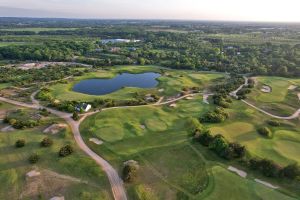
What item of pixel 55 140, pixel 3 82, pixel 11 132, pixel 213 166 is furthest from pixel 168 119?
pixel 3 82

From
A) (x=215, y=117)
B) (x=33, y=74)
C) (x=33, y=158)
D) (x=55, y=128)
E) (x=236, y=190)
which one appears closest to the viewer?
(x=236, y=190)

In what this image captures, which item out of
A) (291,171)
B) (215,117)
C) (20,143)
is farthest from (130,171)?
(215,117)

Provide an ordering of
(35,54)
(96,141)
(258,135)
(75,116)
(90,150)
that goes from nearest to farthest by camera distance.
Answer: (90,150) → (96,141) → (258,135) → (75,116) → (35,54)

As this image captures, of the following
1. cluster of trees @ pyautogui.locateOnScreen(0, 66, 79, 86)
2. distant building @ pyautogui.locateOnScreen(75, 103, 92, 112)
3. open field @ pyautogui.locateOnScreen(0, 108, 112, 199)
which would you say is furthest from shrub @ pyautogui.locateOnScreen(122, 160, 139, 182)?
cluster of trees @ pyautogui.locateOnScreen(0, 66, 79, 86)

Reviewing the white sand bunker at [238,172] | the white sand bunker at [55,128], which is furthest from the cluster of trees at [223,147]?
the white sand bunker at [55,128]

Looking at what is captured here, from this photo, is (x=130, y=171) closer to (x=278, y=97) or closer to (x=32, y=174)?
(x=32, y=174)

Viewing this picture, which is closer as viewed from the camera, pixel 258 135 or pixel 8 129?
pixel 8 129
